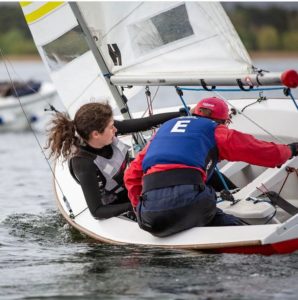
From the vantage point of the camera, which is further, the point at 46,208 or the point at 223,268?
the point at 46,208

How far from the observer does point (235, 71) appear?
18.5 ft

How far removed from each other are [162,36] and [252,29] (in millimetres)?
28374

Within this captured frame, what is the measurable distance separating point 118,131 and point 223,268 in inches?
54.8

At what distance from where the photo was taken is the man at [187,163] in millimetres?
5074

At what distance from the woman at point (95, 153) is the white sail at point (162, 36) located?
0.63 m

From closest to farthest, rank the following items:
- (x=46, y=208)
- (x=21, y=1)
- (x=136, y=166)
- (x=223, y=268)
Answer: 1. (x=223, y=268)
2. (x=136, y=166)
3. (x=21, y=1)
4. (x=46, y=208)

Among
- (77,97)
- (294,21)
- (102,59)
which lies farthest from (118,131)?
(294,21)

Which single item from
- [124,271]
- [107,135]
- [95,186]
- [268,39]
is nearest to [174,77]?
[107,135]

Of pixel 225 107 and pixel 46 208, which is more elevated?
pixel 225 107

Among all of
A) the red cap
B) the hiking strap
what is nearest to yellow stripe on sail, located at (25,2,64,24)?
the red cap

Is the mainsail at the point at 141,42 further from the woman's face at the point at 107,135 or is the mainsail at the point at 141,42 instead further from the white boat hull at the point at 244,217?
the white boat hull at the point at 244,217

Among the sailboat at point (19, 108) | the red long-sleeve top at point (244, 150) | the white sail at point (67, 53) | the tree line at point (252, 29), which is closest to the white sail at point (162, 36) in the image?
the white sail at point (67, 53)

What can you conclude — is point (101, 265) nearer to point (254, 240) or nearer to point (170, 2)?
point (254, 240)

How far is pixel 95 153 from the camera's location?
5543 mm
